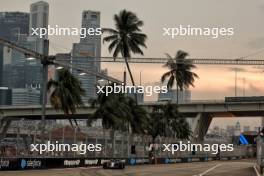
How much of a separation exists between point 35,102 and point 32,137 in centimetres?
10682

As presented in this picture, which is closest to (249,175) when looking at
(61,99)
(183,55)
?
(61,99)

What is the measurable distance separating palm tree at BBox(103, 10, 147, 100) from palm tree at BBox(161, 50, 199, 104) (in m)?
29.1

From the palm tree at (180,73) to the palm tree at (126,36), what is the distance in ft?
95.5

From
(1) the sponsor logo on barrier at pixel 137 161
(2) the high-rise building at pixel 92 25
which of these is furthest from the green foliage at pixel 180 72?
(1) the sponsor logo on barrier at pixel 137 161

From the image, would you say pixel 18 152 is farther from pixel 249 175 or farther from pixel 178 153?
pixel 178 153

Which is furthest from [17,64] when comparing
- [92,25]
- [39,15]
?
[39,15]

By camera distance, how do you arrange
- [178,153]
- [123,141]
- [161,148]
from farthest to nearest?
[178,153]
[161,148]
[123,141]

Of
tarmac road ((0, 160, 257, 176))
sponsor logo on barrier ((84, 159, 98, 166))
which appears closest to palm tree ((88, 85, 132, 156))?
sponsor logo on barrier ((84, 159, 98, 166))

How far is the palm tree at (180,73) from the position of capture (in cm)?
12384

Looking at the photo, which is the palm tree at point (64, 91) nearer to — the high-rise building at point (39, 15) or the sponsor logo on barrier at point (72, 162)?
the high-rise building at point (39, 15)

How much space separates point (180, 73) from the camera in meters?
124

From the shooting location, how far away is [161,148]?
8062 cm

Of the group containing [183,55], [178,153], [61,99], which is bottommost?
[178,153]

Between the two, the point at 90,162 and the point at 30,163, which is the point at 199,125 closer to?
the point at 90,162
